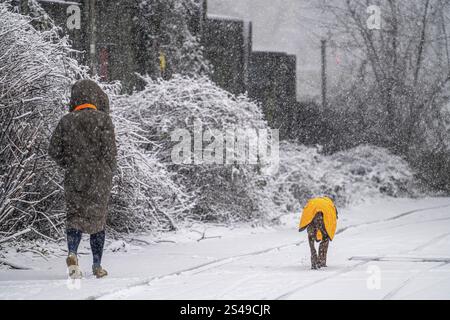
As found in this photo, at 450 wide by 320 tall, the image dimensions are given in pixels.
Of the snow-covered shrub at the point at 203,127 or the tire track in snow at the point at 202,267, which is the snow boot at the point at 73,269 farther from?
the snow-covered shrub at the point at 203,127

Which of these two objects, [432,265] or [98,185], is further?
[432,265]

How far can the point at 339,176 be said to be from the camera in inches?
726

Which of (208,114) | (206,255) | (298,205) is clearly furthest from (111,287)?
(298,205)

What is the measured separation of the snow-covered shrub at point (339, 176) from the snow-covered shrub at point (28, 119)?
5.44 meters

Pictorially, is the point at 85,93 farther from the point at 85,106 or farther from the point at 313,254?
the point at 313,254

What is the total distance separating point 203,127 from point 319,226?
5484 millimetres

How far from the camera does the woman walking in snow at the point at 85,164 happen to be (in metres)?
6.49

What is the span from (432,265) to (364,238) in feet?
11.7

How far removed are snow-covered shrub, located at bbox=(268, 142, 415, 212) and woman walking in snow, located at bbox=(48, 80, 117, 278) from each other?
7305 mm

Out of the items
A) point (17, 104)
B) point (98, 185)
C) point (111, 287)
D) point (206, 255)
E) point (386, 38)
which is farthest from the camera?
point (386, 38)

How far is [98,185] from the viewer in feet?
21.5

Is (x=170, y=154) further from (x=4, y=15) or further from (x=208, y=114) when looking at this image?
(x=4, y=15)

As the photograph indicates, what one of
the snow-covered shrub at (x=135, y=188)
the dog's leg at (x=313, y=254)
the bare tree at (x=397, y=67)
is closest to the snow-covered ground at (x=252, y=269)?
the dog's leg at (x=313, y=254)

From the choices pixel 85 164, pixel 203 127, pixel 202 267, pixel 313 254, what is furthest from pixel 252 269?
pixel 203 127
